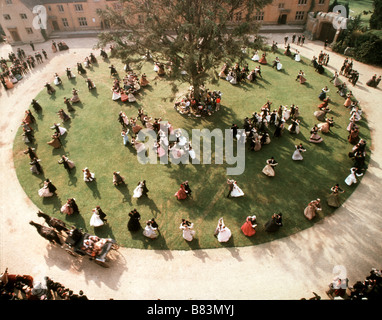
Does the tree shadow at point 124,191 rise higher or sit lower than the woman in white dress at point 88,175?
lower

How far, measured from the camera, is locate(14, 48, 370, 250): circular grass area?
47.8 ft

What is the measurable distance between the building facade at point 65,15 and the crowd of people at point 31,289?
39.0 metres

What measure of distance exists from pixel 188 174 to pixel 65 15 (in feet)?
138

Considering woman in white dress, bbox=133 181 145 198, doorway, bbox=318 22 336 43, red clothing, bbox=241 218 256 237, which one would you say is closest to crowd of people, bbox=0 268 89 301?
woman in white dress, bbox=133 181 145 198

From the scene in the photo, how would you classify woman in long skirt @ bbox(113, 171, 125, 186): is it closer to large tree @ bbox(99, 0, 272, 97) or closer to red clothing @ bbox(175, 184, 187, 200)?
red clothing @ bbox(175, 184, 187, 200)

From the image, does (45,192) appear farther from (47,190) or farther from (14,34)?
(14,34)

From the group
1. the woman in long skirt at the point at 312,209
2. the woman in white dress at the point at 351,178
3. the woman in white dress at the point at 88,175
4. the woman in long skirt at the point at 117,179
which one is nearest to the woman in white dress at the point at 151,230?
the woman in long skirt at the point at 117,179

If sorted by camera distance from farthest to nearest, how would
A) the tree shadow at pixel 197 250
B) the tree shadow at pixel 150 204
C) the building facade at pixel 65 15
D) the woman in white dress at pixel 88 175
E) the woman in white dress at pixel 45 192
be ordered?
the building facade at pixel 65 15 < the woman in white dress at pixel 88 175 < the woman in white dress at pixel 45 192 < the tree shadow at pixel 150 204 < the tree shadow at pixel 197 250

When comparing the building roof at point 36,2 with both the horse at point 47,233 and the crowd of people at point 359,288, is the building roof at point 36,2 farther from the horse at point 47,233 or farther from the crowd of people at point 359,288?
the crowd of people at point 359,288

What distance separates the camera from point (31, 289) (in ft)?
37.6

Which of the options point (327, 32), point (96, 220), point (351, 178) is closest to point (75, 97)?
point (96, 220)

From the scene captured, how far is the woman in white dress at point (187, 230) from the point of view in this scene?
43.3ft

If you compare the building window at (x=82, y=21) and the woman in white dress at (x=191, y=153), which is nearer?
the woman in white dress at (x=191, y=153)
